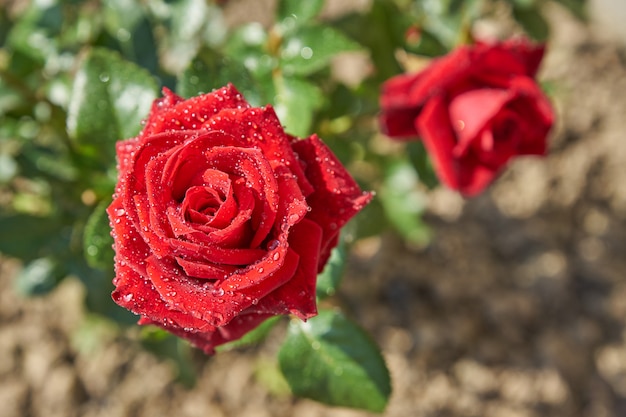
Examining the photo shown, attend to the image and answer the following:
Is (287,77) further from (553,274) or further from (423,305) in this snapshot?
(553,274)

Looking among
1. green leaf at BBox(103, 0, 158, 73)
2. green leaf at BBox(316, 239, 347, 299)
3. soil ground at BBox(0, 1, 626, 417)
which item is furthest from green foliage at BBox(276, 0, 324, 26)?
soil ground at BBox(0, 1, 626, 417)

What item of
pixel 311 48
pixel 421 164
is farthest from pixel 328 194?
pixel 421 164

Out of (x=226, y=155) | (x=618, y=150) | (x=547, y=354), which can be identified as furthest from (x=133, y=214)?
(x=618, y=150)

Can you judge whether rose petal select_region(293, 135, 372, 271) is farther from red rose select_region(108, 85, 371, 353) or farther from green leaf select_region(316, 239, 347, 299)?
green leaf select_region(316, 239, 347, 299)

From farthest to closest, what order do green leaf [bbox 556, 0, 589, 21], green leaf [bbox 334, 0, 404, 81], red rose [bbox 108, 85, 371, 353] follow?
green leaf [bbox 556, 0, 589, 21], green leaf [bbox 334, 0, 404, 81], red rose [bbox 108, 85, 371, 353]

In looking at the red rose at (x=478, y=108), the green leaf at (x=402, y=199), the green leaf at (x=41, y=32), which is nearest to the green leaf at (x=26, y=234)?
the green leaf at (x=41, y=32)

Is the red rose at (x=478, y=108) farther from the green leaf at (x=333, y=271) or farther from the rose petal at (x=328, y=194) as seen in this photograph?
the rose petal at (x=328, y=194)
